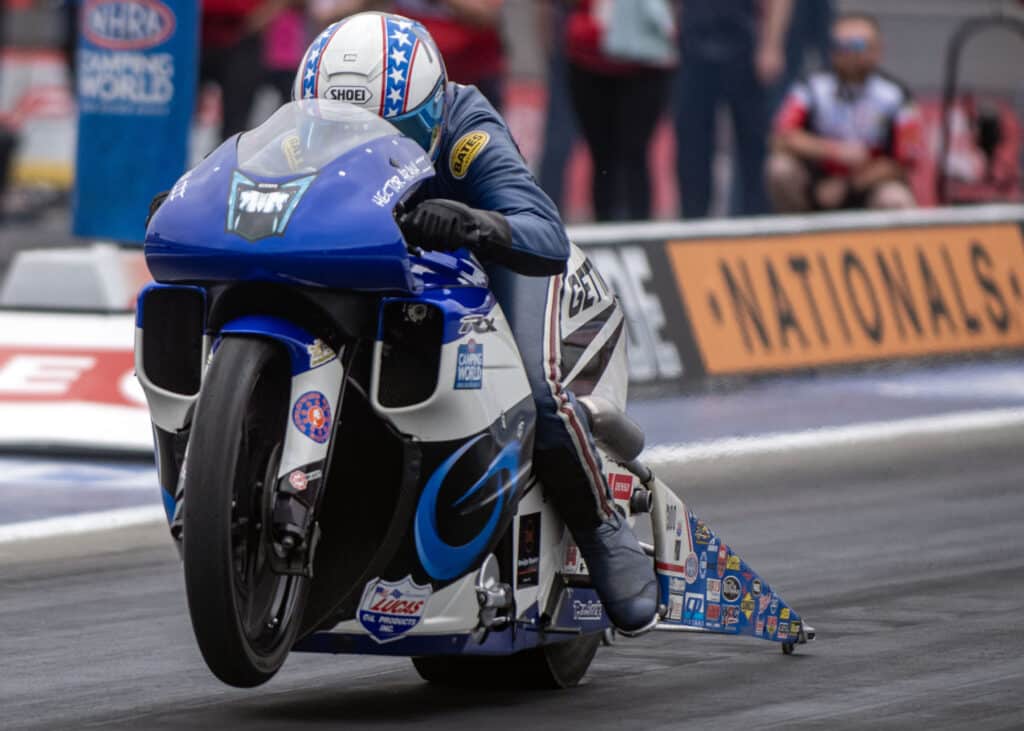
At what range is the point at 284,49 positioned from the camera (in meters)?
16.2

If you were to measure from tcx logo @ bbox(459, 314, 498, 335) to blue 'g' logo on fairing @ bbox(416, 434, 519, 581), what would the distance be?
0.24 meters

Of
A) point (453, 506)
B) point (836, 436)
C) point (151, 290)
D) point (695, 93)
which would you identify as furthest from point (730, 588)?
point (695, 93)

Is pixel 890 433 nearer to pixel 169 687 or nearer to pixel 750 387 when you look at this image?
pixel 750 387

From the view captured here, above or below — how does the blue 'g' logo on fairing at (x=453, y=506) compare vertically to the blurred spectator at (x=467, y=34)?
above

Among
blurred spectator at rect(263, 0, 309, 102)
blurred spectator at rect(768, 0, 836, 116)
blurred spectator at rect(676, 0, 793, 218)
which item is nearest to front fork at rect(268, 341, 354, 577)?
blurred spectator at rect(676, 0, 793, 218)

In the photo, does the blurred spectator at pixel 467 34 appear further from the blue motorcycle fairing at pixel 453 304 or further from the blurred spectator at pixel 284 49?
the blue motorcycle fairing at pixel 453 304

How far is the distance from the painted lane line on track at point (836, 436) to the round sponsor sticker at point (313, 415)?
559cm

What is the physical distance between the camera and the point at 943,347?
1471cm

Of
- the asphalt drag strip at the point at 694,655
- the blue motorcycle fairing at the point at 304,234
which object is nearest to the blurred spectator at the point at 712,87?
the asphalt drag strip at the point at 694,655

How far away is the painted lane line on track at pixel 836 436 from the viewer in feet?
37.3

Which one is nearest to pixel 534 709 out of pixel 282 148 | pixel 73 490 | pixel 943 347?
pixel 282 148

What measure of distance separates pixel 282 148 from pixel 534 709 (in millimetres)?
1531

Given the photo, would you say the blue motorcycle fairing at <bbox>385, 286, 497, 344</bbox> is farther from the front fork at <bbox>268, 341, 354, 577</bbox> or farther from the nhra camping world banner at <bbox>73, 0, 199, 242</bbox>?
the nhra camping world banner at <bbox>73, 0, 199, 242</bbox>

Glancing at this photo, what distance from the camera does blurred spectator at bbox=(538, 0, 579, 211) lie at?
15.1 meters
